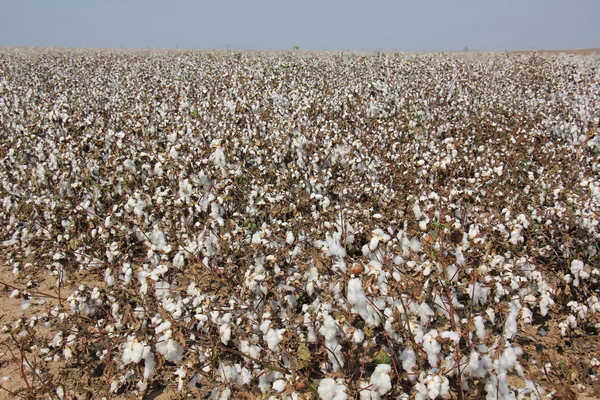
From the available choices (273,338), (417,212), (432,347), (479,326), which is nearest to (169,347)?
(273,338)

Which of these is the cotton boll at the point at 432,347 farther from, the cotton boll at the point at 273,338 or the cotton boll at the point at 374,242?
the cotton boll at the point at 273,338

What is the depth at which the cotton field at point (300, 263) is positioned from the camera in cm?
297

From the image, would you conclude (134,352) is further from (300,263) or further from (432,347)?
(432,347)

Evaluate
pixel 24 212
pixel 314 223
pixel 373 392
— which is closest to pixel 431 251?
pixel 373 392

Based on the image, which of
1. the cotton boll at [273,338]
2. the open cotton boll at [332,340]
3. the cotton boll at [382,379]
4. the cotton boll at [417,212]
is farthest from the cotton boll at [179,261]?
the cotton boll at [417,212]

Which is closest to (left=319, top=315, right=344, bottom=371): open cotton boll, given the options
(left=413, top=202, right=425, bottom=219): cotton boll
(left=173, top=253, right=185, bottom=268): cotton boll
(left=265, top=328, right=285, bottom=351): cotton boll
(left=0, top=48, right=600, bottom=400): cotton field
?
(left=0, top=48, right=600, bottom=400): cotton field

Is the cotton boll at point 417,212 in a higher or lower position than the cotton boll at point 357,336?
higher

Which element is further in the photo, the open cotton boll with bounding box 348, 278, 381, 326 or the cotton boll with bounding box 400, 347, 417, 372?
the cotton boll with bounding box 400, 347, 417, 372

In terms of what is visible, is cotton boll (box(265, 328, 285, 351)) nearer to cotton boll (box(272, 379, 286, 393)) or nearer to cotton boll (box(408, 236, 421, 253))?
cotton boll (box(272, 379, 286, 393))

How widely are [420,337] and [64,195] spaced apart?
548cm

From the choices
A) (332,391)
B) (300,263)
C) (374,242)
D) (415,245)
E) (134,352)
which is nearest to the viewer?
(332,391)

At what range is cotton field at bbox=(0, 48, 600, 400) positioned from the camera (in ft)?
9.73

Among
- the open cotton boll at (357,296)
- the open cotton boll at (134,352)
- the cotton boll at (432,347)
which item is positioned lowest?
the open cotton boll at (134,352)

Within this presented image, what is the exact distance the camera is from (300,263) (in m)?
3.77
